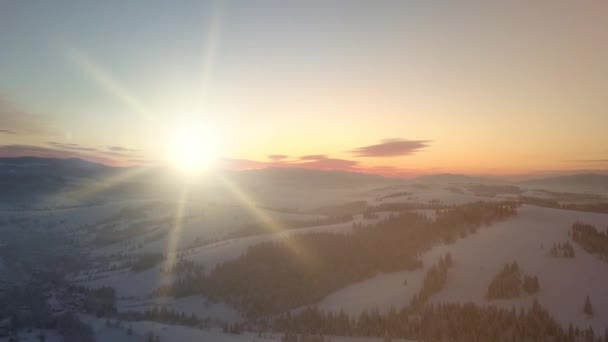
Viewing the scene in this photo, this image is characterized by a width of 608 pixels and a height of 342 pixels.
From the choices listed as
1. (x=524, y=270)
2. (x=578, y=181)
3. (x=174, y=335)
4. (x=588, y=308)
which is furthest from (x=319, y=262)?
(x=578, y=181)

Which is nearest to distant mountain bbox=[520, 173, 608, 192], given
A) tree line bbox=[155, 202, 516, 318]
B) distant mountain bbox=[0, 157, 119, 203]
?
tree line bbox=[155, 202, 516, 318]

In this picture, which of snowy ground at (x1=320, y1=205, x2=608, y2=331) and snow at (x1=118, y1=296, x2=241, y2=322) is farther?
snow at (x1=118, y1=296, x2=241, y2=322)

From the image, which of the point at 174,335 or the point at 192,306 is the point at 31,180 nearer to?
the point at 192,306

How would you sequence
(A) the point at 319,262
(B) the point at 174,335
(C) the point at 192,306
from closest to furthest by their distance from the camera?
(B) the point at 174,335 < (C) the point at 192,306 < (A) the point at 319,262

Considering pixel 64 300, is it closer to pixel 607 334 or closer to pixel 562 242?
pixel 607 334

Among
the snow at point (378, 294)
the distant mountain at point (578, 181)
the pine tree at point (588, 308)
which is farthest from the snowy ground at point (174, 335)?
the distant mountain at point (578, 181)

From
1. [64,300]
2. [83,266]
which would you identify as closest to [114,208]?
[83,266]

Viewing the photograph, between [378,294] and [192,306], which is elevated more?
[378,294]

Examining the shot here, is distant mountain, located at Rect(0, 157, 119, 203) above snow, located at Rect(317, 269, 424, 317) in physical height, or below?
above

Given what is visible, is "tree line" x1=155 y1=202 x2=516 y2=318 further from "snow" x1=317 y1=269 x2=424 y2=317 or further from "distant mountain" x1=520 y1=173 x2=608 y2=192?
"distant mountain" x1=520 y1=173 x2=608 y2=192

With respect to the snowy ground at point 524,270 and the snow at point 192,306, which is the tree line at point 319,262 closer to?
the snow at point 192,306

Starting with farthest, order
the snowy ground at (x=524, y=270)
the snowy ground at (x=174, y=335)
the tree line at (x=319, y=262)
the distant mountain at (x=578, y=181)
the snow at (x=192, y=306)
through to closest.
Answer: the distant mountain at (x=578, y=181) < the tree line at (x=319, y=262) < the snow at (x=192, y=306) < the snowy ground at (x=524, y=270) < the snowy ground at (x=174, y=335)
